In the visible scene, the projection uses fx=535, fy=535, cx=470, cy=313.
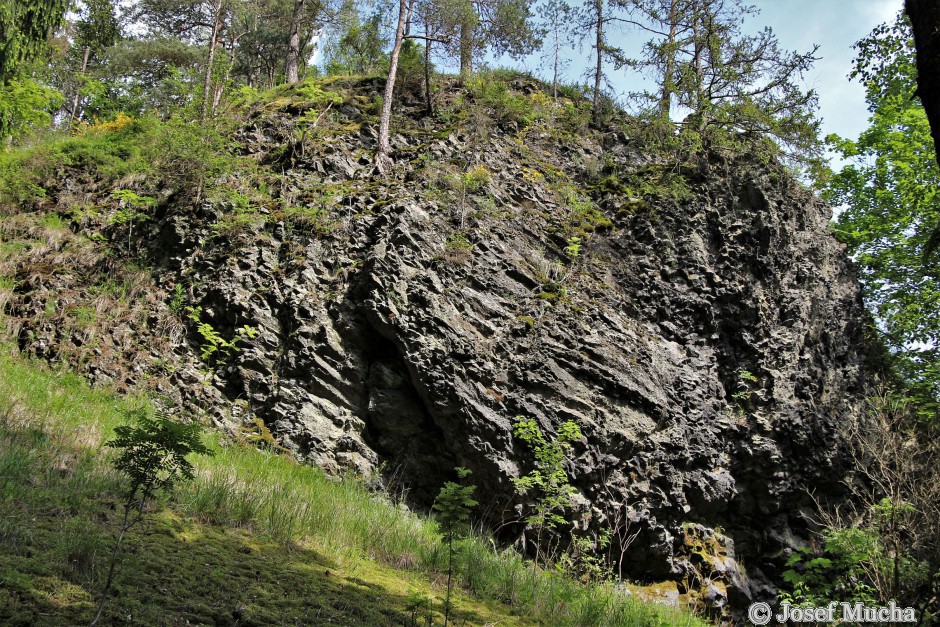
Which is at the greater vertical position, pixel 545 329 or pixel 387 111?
pixel 387 111

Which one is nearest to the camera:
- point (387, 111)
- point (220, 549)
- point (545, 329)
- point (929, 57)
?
point (929, 57)

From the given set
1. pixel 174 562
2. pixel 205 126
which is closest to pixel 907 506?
pixel 174 562

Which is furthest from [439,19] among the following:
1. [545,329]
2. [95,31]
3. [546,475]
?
[95,31]

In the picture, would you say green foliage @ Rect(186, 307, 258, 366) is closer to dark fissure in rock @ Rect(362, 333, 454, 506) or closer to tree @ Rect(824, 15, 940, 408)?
dark fissure in rock @ Rect(362, 333, 454, 506)

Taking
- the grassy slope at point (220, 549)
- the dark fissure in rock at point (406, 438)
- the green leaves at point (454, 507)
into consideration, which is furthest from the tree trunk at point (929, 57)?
the dark fissure in rock at point (406, 438)

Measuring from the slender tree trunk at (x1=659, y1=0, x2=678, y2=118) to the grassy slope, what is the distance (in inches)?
463

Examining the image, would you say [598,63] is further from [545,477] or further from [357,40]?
[545,477]

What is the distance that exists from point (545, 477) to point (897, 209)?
47.4ft

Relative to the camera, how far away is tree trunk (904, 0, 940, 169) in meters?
2.61

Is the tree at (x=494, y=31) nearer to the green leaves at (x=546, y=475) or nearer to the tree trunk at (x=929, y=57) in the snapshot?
the green leaves at (x=546, y=475)

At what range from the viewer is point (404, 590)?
4547 mm

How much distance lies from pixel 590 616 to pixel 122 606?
3824 millimetres

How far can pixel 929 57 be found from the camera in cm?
264

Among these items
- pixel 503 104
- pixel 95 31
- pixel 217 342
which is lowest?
pixel 217 342
